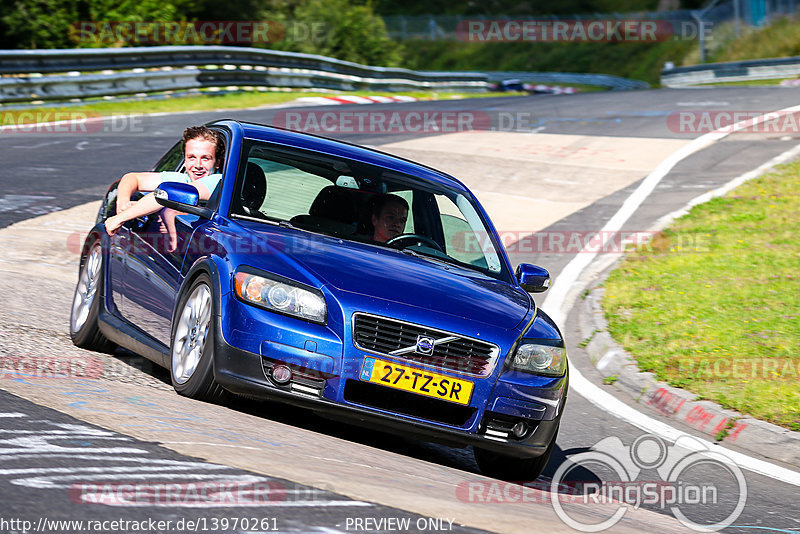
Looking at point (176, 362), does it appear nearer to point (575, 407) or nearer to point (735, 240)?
point (575, 407)

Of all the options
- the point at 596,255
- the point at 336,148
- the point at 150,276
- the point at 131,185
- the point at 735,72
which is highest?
the point at 336,148

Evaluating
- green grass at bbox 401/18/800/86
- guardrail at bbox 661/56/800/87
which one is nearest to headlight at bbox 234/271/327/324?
Result: guardrail at bbox 661/56/800/87

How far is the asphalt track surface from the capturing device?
12.9ft

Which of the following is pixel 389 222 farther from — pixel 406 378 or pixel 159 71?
pixel 159 71

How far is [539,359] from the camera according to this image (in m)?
5.80

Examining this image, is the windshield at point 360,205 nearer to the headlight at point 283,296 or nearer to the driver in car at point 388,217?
the driver in car at point 388,217

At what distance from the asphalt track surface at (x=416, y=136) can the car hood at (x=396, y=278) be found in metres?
0.82

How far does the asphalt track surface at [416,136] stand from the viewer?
12.9 feet

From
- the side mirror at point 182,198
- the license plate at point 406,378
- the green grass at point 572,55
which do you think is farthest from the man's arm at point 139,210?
the green grass at point 572,55

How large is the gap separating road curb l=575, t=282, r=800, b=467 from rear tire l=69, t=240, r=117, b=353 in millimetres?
3873

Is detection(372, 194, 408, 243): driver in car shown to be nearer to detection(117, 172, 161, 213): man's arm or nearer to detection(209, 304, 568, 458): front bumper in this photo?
detection(209, 304, 568, 458): front bumper

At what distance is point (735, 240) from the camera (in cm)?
1315

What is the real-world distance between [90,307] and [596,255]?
737 centimetres

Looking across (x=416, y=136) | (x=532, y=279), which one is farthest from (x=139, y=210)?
(x=416, y=136)
